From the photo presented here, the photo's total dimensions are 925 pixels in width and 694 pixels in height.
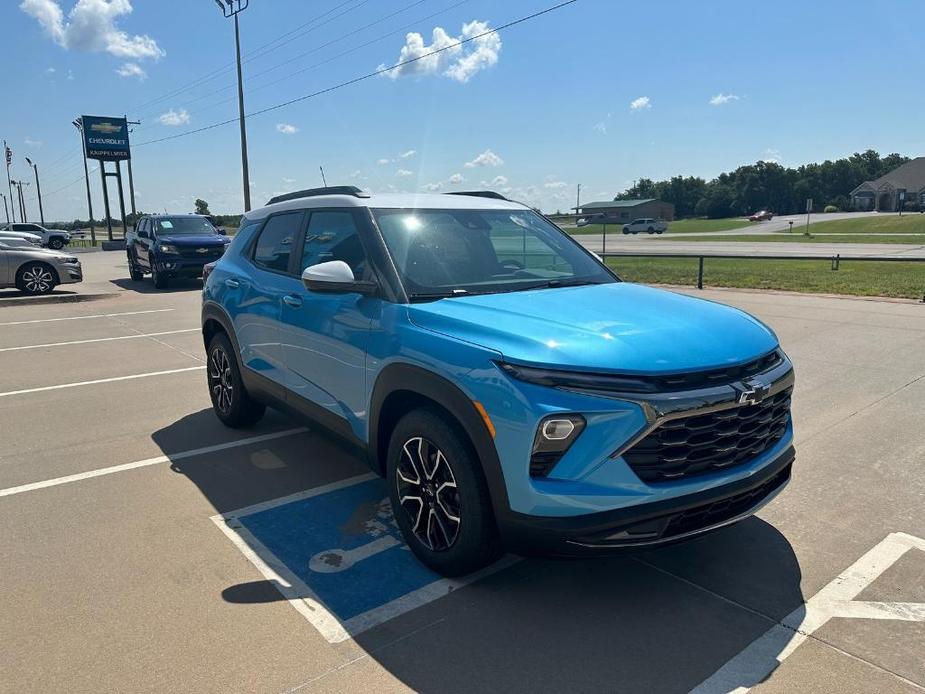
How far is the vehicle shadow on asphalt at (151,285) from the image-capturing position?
1738 cm

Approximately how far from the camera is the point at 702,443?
2.74 m

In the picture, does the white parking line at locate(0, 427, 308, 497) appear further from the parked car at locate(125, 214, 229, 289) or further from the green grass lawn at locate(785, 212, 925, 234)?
the green grass lawn at locate(785, 212, 925, 234)

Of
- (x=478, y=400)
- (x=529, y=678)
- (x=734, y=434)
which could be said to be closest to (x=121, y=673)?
(x=529, y=678)

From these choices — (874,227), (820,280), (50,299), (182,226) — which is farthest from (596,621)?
(874,227)

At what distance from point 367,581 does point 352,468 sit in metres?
1.54

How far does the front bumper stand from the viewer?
→ 2.60m

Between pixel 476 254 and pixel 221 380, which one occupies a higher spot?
pixel 476 254

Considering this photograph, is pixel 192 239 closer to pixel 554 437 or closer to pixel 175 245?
pixel 175 245

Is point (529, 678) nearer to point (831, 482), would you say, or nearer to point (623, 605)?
point (623, 605)

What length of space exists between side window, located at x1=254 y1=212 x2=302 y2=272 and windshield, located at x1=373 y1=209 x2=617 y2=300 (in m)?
0.97

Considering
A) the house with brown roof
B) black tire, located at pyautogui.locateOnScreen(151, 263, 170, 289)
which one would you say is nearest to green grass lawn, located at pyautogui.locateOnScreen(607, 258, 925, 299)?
black tire, located at pyautogui.locateOnScreen(151, 263, 170, 289)

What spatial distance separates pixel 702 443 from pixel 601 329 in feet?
2.05

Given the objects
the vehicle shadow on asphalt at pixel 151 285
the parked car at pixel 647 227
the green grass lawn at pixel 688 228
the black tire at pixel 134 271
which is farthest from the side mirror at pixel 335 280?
the parked car at pixel 647 227

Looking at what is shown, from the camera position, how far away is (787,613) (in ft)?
9.52
